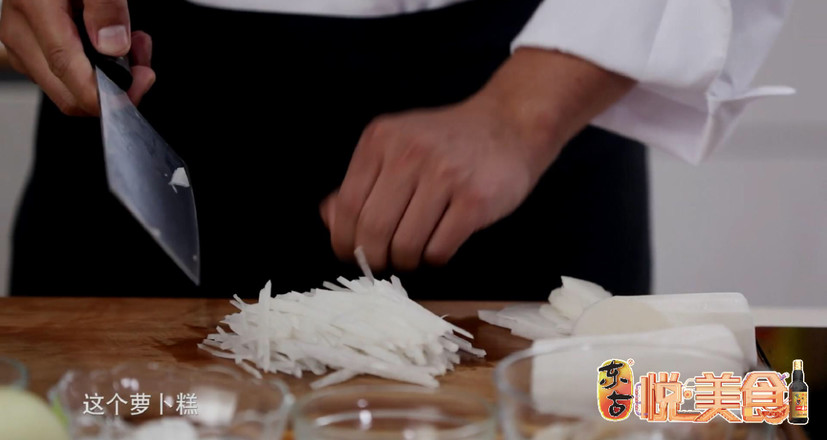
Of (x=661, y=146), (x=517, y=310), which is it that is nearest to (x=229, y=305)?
(x=517, y=310)

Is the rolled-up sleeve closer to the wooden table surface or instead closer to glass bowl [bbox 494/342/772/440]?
the wooden table surface

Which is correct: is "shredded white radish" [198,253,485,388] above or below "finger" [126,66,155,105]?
below

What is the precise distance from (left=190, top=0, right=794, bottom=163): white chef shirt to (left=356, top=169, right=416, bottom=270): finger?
20cm

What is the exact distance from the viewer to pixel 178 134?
112 cm

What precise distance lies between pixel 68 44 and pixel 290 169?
29 centimetres

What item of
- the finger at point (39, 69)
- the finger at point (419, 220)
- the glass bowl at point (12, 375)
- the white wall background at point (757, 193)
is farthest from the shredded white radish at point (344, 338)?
the white wall background at point (757, 193)

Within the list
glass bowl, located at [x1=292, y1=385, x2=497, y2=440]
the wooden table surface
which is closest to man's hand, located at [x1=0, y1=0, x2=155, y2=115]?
the wooden table surface

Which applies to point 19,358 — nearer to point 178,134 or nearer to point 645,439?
point 178,134

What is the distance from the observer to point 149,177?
0.79m

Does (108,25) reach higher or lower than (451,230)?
higher

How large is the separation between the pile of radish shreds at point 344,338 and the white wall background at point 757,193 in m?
1.44

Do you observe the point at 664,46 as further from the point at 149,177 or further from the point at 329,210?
the point at 149,177

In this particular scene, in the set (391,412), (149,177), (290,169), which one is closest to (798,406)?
(391,412)

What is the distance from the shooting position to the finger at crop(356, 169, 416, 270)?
939 millimetres
